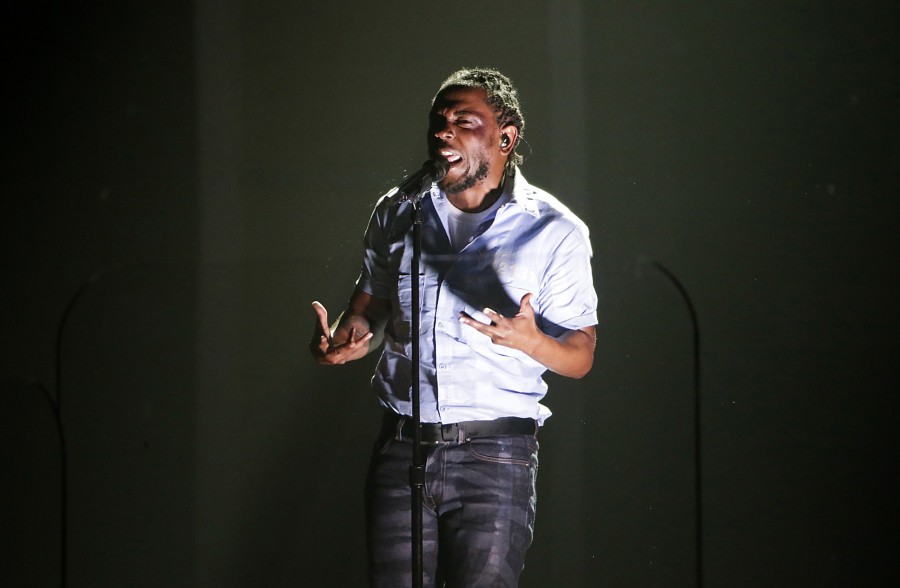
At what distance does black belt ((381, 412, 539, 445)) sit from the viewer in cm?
199

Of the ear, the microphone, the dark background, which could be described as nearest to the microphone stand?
the microphone

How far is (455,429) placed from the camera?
200cm

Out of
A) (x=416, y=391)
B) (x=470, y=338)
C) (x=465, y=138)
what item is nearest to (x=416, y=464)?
(x=416, y=391)

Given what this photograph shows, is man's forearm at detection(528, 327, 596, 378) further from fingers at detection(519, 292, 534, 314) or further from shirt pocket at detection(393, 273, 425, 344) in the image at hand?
shirt pocket at detection(393, 273, 425, 344)

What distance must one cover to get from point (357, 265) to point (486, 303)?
0.82m

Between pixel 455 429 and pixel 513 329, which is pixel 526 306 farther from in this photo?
pixel 455 429

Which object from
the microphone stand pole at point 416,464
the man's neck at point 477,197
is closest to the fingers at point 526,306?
the microphone stand pole at point 416,464

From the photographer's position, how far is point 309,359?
Answer: 114 inches

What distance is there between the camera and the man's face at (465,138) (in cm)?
221

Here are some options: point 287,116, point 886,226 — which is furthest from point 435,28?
point 886,226

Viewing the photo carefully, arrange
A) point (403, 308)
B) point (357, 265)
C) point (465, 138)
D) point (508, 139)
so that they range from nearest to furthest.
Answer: point (403, 308)
point (465, 138)
point (508, 139)
point (357, 265)

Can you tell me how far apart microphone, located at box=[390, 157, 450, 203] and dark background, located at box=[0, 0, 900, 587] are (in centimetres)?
90

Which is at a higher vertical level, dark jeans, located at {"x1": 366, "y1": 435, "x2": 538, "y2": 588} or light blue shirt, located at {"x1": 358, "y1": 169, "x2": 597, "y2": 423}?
light blue shirt, located at {"x1": 358, "y1": 169, "x2": 597, "y2": 423}

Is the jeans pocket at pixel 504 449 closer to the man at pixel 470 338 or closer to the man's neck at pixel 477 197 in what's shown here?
the man at pixel 470 338
